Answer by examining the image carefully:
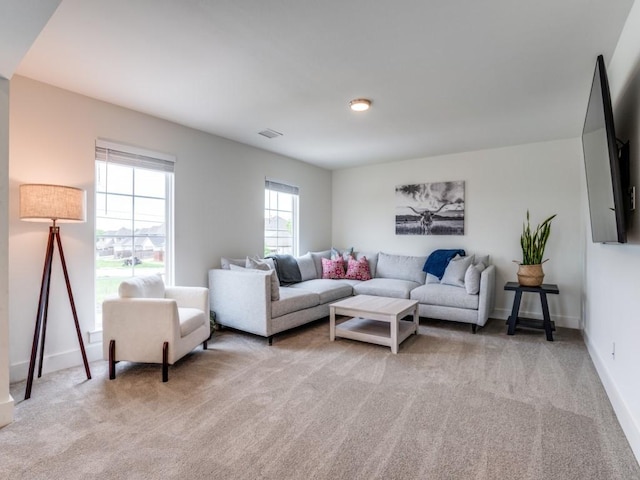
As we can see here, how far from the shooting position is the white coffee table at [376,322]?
10.6ft

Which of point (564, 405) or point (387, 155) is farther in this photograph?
point (387, 155)

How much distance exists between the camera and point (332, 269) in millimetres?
5086

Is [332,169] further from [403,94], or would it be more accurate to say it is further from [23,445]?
[23,445]

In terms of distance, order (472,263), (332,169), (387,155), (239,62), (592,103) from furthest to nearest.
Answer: (332,169), (387,155), (472,263), (239,62), (592,103)

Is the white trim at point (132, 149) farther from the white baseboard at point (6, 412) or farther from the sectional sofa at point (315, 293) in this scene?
the white baseboard at point (6, 412)

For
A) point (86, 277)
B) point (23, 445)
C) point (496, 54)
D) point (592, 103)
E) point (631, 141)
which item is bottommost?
point (23, 445)

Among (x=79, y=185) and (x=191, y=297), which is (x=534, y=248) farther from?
(x=79, y=185)

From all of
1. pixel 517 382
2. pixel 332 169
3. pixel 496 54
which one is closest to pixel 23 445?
pixel 517 382

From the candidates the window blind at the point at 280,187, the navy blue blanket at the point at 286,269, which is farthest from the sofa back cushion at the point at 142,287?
the window blind at the point at 280,187

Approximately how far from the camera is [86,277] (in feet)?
9.84

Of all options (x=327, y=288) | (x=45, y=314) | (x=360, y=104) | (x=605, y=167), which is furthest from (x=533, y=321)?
(x=45, y=314)

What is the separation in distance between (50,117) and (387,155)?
3.95 metres

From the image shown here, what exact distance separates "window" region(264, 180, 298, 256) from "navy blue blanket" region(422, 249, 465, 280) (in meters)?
2.02

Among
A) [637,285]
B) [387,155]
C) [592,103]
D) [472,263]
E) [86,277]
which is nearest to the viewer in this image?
[637,285]
